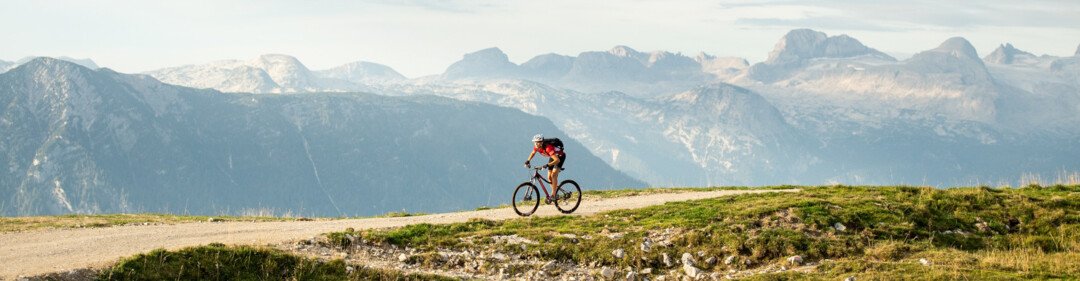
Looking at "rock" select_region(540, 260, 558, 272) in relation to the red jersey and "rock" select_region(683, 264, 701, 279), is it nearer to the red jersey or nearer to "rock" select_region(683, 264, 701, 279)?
"rock" select_region(683, 264, 701, 279)

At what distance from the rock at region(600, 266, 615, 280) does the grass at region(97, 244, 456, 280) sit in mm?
5784

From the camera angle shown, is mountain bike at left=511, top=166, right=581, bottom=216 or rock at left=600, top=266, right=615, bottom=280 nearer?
rock at left=600, top=266, right=615, bottom=280

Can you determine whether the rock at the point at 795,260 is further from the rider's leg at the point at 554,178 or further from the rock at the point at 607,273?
the rider's leg at the point at 554,178

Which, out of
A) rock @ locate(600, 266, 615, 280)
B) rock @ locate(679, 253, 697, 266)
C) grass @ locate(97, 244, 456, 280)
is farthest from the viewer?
rock @ locate(679, 253, 697, 266)

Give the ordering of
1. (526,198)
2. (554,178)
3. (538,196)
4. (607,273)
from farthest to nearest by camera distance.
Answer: (538,196) → (526,198) → (554,178) → (607,273)

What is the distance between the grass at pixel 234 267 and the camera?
2630cm

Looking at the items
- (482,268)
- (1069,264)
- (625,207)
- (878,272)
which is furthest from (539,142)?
(1069,264)

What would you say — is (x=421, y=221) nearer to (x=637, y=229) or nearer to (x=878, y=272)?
(x=637, y=229)

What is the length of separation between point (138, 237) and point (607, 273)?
61.0 feet

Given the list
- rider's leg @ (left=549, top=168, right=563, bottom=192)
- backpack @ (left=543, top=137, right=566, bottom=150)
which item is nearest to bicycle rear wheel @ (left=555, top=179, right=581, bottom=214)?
rider's leg @ (left=549, top=168, right=563, bottom=192)

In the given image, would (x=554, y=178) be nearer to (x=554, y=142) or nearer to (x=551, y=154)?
(x=551, y=154)

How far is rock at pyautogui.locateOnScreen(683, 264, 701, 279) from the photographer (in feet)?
95.8

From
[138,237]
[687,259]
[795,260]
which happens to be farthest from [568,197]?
[138,237]

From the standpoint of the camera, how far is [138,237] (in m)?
32.5
